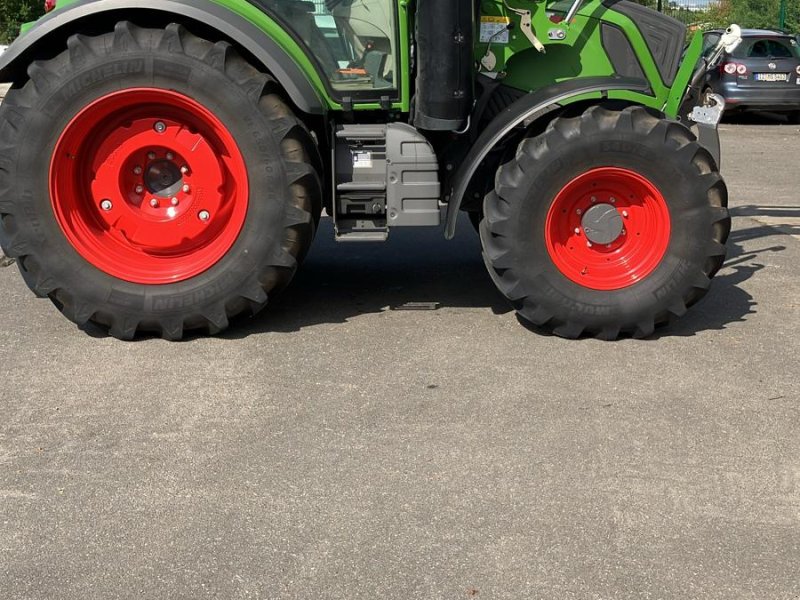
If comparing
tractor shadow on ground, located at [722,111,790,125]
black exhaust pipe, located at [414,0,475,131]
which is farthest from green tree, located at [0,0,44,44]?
black exhaust pipe, located at [414,0,475,131]

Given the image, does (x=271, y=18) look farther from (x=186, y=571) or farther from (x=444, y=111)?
(x=186, y=571)

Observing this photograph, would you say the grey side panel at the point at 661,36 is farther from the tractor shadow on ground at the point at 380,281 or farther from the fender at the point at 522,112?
the tractor shadow on ground at the point at 380,281

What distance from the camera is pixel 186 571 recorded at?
3.51 metres

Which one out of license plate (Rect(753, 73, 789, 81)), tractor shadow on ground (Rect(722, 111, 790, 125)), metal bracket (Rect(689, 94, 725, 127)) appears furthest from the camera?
tractor shadow on ground (Rect(722, 111, 790, 125))

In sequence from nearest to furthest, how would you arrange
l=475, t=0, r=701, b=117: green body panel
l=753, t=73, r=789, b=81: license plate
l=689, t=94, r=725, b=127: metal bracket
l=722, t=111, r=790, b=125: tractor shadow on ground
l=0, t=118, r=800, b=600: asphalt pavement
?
l=0, t=118, r=800, b=600: asphalt pavement, l=475, t=0, r=701, b=117: green body panel, l=689, t=94, r=725, b=127: metal bracket, l=753, t=73, r=789, b=81: license plate, l=722, t=111, r=790, b=125: tractor shadow on ground

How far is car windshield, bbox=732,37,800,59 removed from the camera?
1681 cm

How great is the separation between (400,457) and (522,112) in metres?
2.10

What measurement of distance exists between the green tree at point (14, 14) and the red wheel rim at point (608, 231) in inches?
893

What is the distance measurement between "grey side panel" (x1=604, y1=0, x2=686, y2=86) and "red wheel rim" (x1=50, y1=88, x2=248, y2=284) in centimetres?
236

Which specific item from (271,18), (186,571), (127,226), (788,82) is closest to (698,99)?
(271,18)

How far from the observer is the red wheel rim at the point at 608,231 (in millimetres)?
5625

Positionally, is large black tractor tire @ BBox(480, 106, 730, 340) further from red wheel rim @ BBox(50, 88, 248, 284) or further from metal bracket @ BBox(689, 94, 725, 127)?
red wheel rim @ BBox(50, 88, 248, 284)

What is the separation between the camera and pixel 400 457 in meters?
4.30

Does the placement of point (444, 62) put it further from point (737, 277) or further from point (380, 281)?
point (737, 277)
